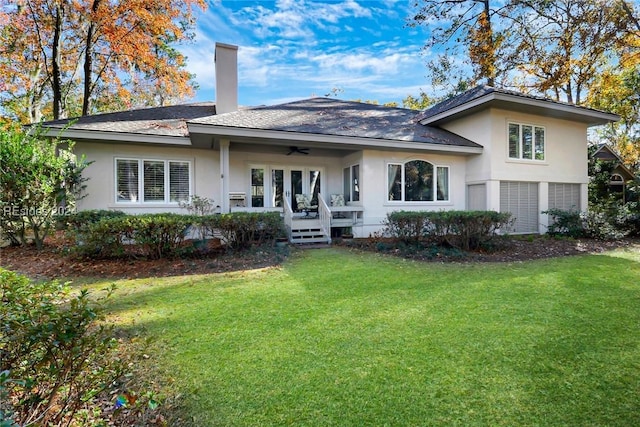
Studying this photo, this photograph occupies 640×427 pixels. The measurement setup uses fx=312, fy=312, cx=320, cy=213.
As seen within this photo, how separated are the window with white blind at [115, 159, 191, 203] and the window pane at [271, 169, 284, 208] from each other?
10.1 ft

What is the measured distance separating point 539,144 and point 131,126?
15236 millimetres

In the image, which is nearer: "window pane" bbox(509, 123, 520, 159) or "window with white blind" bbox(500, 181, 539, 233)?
"window with white blind" bbox(500, 181, 539, 233)

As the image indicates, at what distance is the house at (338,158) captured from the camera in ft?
32.9

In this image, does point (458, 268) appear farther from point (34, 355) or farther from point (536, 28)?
point (536, 28)

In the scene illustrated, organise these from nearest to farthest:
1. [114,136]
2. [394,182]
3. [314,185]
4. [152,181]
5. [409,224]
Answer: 1. [409,224]
2. [114,136]
3. [152,181]
4. [394,182]
5. [314,185]

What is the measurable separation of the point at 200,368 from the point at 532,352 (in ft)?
10.9

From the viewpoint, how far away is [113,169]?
33.1 ft

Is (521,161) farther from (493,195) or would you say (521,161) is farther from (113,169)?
(113,169)

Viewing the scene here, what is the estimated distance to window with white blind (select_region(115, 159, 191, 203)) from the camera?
1030cm

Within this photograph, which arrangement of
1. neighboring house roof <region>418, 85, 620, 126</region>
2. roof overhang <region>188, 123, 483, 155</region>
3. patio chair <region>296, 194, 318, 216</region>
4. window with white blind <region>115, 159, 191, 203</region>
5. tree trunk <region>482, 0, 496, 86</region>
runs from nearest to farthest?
roof overhang <region>188, 123, 483, 155</region> → window with white blind <region>115, 159, 191, 203</region> → neighboring house roof <region>418, 85, 620, 126</region> → patio chair <region>296, 194, 318, 216</region> → tree trunk <region>482, 0, 496, 86</region>

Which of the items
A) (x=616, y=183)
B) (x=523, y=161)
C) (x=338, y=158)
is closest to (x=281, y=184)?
(x=338, y=158)

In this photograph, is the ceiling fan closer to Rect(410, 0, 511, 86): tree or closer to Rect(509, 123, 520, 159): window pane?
Rect(509, 123, 520, 159): window pane

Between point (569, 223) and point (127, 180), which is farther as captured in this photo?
point (569, 223)

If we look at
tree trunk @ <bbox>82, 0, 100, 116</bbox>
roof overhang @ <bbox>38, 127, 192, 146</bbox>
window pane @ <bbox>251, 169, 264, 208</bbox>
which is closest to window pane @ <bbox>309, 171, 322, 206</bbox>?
window pane @ <bbox>251, 169, 264, 208</bbox>
